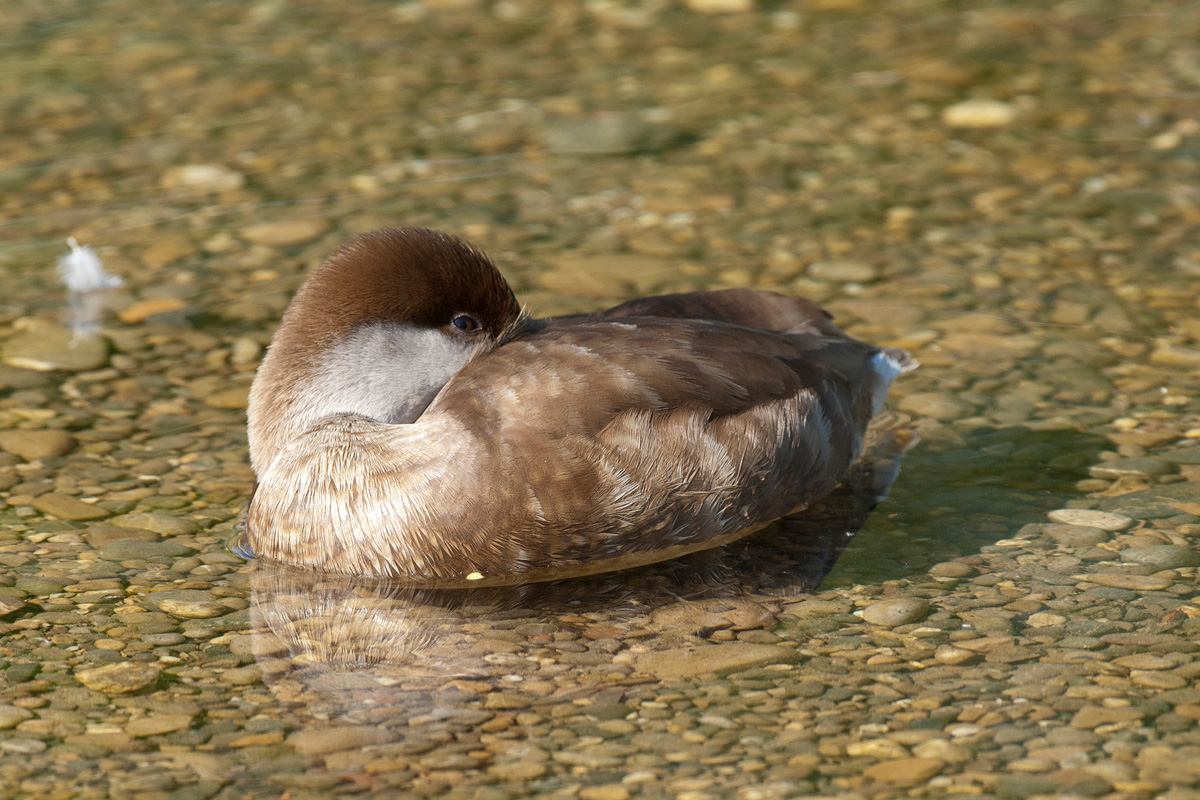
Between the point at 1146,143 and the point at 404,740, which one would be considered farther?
the point at 1146,143

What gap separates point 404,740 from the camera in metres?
4.79

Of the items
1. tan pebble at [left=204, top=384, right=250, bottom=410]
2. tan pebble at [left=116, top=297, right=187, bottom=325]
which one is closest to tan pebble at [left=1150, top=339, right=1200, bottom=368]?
tan pebble at [left=204, top=384, right=250, bottom=410]

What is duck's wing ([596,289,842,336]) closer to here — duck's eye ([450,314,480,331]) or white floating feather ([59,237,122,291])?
duck's eye ([450,314,480,331])

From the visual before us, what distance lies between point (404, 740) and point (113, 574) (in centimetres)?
174

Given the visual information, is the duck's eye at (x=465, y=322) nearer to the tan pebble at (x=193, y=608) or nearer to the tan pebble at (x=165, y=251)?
the tan pebble at (x=193, y=608)

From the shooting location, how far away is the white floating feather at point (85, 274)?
859 centimetres

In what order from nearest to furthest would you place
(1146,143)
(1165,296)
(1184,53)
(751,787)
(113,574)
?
(751,787) < (113,574) < (1165,296) < (1146,143) < (1184,53)

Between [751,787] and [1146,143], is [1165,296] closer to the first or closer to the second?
[1146,143]

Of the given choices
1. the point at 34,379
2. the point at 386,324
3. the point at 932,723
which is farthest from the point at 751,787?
the point at 34,379

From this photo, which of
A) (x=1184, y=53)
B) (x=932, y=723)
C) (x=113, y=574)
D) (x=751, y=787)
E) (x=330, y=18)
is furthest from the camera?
(x=330, y=18)

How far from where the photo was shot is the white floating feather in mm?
8594

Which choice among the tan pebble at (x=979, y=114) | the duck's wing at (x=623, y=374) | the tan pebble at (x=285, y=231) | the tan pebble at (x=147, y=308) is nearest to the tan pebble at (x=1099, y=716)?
the duck's wing at (x=623, y=374)

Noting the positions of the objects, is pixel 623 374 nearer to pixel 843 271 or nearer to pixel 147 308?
pixel 843 271

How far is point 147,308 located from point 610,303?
2.53 metres
